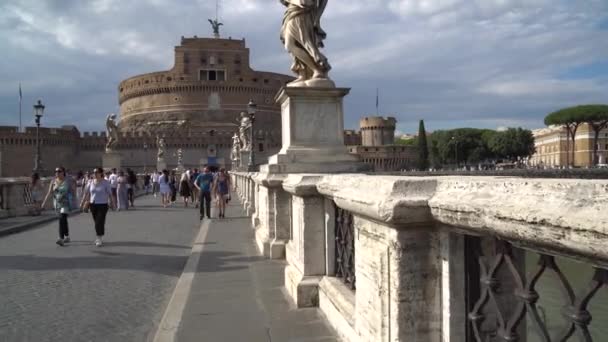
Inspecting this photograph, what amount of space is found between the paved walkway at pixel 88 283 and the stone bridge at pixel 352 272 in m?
0.02

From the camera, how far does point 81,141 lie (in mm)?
67438

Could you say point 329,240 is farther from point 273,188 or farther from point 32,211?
point 32,211

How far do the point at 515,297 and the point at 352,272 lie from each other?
5.20ft

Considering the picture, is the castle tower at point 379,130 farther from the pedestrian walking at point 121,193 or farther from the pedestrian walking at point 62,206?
the pedestrian walking at point 62,206

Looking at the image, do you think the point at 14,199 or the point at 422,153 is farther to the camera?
the point at 422,153

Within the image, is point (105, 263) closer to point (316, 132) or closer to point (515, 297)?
point (316, 132)

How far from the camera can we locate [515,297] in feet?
6.08

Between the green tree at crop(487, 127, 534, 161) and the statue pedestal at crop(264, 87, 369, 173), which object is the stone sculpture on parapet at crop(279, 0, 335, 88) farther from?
the green tree at crop(487, 127, 534, 161)

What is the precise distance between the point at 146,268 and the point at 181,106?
69.6 meters

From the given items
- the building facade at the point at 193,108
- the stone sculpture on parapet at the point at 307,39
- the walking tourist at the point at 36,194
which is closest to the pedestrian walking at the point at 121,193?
the walking tourist at the point at 36,194

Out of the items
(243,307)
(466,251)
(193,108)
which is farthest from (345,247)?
(193,108)

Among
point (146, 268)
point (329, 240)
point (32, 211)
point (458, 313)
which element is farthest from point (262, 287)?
point (32, 211)

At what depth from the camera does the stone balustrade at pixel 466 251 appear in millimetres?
1312

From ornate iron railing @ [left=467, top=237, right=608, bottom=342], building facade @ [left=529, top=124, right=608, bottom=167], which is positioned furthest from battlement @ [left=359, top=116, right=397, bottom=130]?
ornate iron railing @ [left=467, top=237, right=608, bottom=342]
